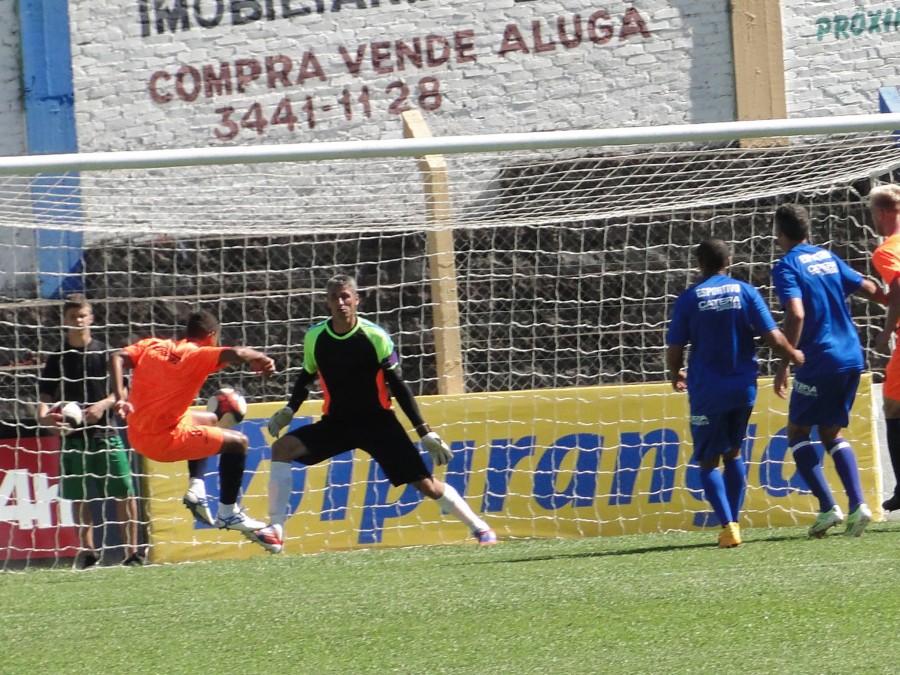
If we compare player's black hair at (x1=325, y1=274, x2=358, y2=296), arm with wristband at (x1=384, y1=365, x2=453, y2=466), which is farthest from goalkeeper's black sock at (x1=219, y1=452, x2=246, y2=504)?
player's black hair at (x1=325, y1=274, x2=358, y2=296)

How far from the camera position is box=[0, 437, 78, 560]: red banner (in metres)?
9.02

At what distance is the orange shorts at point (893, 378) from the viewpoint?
752 cm

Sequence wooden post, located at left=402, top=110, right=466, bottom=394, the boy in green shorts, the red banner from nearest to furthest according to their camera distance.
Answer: the boy in green shorts
the red banner
wooden post, located at left=402, top=110, right=466, bottom=394

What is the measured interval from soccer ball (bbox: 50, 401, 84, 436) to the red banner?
0.37m

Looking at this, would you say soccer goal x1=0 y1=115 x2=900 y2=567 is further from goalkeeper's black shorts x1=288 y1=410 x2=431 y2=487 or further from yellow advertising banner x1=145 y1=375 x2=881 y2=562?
goalkeeper's black shorts x1=288 y1=410 x2=431 y2=487

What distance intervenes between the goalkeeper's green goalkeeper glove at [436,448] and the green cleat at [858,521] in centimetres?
230

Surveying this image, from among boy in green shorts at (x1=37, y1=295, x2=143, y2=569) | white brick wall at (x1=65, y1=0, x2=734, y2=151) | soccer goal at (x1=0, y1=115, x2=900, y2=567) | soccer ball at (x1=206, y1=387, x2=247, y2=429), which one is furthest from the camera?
white brick wall at (x1=65, y1=0, x2=734, y2=151)

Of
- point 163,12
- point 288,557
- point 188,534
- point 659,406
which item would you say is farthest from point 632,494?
point 163,12

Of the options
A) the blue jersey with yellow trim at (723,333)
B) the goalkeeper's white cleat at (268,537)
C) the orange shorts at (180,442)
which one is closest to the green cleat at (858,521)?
Answer: the blue jersey with yellow trim at (723,333)

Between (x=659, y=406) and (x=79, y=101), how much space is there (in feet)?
27.0

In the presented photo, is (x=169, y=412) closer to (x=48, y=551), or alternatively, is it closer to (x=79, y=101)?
(x=48, y=551)

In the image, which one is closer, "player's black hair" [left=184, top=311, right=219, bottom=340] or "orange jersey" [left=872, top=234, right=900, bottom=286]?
"orange jersey" [left=872, top=234, right=900, bottom=286]

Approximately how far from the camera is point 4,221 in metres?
8.56

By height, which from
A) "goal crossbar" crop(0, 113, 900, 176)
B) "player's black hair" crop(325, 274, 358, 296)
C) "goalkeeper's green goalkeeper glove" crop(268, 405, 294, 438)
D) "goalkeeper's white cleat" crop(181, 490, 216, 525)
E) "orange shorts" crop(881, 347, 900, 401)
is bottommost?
"goalkeeper's white cleat" crop(181, 490, 216, 525)
